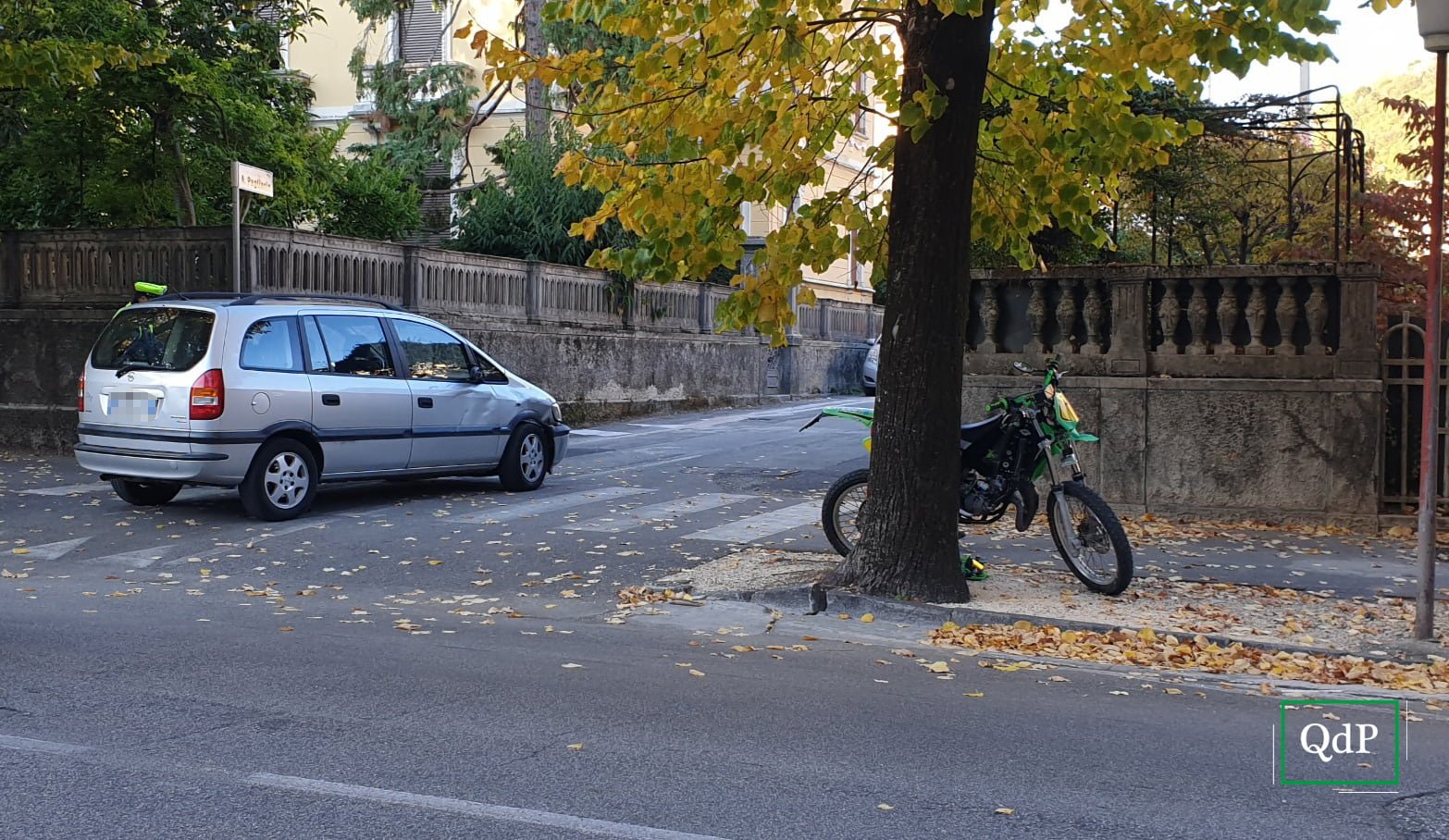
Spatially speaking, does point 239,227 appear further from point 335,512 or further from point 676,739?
point 676,739

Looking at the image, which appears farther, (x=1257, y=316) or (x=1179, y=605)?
(x=1257, y=316)

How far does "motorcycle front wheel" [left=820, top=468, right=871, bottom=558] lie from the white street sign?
25.7 feet

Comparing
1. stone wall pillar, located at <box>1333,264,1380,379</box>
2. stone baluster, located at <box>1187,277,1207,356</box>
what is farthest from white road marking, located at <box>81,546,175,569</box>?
stone wall pillar, located at <box>1333,264,1380,379</box>

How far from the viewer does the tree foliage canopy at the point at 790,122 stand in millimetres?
8750

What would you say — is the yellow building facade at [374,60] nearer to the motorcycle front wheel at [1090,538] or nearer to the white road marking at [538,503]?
the white road marking at [538,503]

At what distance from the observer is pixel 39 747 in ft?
17.7

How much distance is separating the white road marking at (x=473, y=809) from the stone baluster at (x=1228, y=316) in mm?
8993

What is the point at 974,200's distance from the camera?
10203mm

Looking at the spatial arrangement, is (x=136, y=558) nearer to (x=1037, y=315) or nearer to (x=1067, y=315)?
(x=1037, y=315)

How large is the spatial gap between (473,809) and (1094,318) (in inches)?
364

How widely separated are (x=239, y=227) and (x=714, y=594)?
9666mm

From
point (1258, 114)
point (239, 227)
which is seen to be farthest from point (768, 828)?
point (239, 227)

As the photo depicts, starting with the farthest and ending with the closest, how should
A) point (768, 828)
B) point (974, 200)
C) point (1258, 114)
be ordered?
point (1258, 114)
point (974, 200)
point (768, 828)

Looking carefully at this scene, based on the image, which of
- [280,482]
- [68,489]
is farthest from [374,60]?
[280,482]
